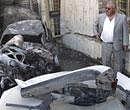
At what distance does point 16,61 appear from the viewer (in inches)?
326

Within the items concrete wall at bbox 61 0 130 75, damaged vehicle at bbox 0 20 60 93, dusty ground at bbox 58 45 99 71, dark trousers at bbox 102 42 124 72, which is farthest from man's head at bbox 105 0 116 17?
concrete wall at bbox 61 0 130 75

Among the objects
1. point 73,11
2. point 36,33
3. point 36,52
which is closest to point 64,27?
point 73,11

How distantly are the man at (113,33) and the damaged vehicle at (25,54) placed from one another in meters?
1.26

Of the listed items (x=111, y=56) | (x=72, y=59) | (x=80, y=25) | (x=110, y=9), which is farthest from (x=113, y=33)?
(x=80, y=25)

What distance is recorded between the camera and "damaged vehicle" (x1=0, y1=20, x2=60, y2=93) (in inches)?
320

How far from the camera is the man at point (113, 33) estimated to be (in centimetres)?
840

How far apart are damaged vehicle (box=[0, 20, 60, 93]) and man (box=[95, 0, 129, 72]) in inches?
49.5

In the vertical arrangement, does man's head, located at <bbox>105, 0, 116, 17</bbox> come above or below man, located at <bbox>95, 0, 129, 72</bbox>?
above

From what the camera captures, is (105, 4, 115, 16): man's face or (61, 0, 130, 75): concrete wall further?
(61, 0, 130, 75): concrete wall

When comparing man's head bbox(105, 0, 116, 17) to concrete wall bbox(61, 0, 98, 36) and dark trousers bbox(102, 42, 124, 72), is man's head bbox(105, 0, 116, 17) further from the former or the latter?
concrete wall bbox(61, 0, 98, 36)

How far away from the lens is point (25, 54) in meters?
8.71

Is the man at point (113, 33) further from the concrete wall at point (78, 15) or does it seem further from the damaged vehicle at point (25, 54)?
the concrete wall at point (78, 15)

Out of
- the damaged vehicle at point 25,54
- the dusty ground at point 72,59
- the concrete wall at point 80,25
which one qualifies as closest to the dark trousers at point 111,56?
the damaged vehicle at point 25,54

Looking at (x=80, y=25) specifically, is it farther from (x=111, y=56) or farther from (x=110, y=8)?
(x=110, y=8)
